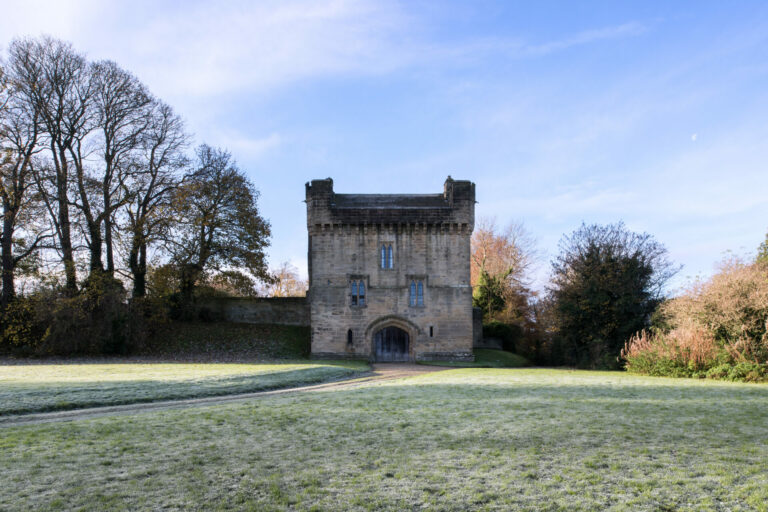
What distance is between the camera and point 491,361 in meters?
33.9

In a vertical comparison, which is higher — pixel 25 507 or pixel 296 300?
pixel 296 300

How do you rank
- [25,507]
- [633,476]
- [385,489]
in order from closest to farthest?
[25,507] < [385,489] < [633,476]

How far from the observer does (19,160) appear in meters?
30.7

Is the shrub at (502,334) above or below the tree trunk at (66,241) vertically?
below

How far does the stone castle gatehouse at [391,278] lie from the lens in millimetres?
32031

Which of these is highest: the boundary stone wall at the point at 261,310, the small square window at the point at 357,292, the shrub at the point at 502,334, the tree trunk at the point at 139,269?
the tree trunk at the point at 139,269

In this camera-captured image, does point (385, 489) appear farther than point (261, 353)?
No

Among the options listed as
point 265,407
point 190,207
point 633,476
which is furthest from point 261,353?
point 633,476

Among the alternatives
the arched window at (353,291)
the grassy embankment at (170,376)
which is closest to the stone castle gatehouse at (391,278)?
the arched window at (353,291)

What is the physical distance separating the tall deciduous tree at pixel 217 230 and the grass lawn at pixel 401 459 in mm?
24838

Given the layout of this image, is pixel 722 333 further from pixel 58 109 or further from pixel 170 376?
pixel 58 109

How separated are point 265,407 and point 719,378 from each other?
1475 centimetres

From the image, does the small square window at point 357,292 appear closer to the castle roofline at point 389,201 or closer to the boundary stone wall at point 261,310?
the castle roofline at point 389,201

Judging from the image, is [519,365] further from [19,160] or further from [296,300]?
[19,160]
